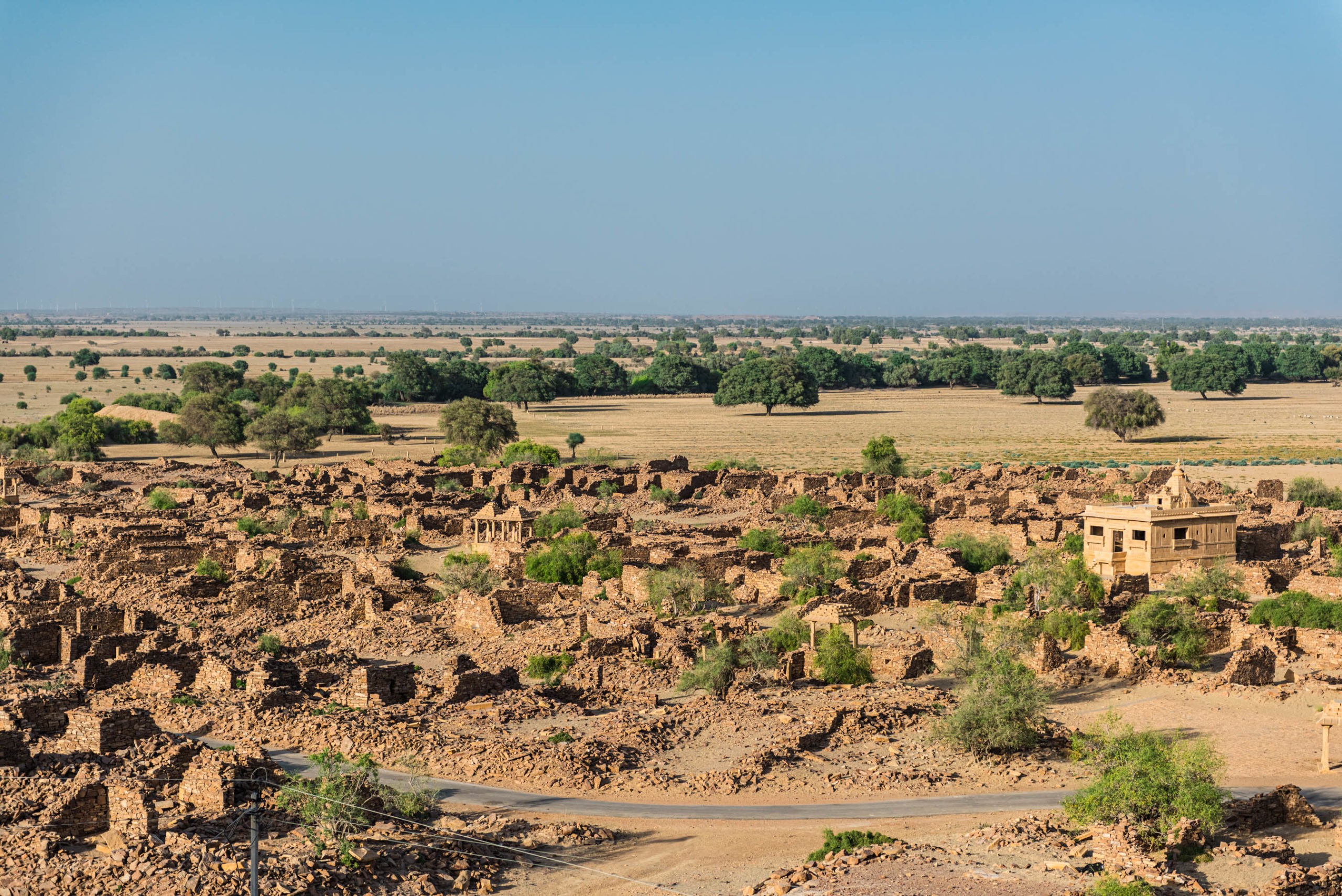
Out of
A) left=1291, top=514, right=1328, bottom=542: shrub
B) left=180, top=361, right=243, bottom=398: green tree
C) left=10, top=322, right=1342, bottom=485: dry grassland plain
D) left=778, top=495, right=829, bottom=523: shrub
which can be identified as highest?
left=180, top=361, right=243, bottom=398: green tree

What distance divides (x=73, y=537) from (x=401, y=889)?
125 ft

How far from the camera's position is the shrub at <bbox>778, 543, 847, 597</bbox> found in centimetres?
4162

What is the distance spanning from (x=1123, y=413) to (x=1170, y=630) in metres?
75.8

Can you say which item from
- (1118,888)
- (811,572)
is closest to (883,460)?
(811,572)

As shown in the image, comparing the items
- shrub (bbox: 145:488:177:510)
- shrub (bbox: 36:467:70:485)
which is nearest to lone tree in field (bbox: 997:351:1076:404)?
shrub (bbox: 36:467:70:485)

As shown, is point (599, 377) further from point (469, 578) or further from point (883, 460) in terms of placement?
point (469, 578)

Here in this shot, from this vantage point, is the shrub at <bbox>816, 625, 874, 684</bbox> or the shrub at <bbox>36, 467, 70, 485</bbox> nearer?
the shrub at <bbox>816, 625, 874, 684</bbox>

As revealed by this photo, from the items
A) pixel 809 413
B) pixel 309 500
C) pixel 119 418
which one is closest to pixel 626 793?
pixel 309 500

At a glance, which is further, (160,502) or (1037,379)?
(1037,379)

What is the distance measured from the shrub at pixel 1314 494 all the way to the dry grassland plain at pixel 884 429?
8.32 meters

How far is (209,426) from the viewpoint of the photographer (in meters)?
93.2

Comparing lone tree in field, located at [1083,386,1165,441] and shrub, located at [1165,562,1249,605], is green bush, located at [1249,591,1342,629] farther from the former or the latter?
lone tree in field, located at [1083,386,1165,441]

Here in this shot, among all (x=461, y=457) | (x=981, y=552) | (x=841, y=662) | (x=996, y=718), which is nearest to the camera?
(x=996, y=718)

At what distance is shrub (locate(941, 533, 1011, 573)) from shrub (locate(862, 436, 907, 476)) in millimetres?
24230
